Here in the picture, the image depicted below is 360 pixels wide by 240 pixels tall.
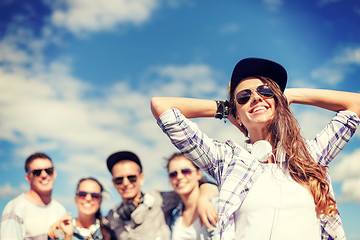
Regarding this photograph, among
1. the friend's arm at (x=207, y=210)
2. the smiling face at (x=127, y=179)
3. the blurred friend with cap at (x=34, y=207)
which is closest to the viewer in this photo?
the friend's arm at (x=207, y=210)

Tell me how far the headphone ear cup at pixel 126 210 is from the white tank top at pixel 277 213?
3143 mm

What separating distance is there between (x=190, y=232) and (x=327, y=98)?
254 centimetres

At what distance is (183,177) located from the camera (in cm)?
509

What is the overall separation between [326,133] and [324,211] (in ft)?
2.16

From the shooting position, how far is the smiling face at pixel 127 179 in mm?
5391

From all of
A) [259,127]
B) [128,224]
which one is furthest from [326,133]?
[128,224]

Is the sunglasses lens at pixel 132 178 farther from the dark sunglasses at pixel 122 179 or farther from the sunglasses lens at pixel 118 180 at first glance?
the sunglasses lens at pixel 118 180

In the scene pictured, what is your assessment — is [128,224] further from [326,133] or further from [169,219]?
[326,133]

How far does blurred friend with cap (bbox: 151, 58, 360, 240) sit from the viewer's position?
6.74 ft

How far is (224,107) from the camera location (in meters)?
2.59

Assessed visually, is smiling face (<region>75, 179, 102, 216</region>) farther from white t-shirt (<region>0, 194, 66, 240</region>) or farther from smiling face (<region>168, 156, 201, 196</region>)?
smiling face (<region>168, 156, 201, 196</region>)

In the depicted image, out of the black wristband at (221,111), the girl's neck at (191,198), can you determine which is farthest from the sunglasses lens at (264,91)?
the girl's neck at (191,198)

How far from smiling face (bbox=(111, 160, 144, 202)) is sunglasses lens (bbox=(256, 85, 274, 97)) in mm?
3510

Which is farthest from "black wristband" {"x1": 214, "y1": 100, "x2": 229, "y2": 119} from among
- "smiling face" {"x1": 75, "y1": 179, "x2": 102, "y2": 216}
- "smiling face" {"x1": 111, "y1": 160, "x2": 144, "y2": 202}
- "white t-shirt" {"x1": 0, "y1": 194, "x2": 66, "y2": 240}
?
"white t-shirt" {"x1": 0, "y1": 194, "x2": 66, "y2": 240}
